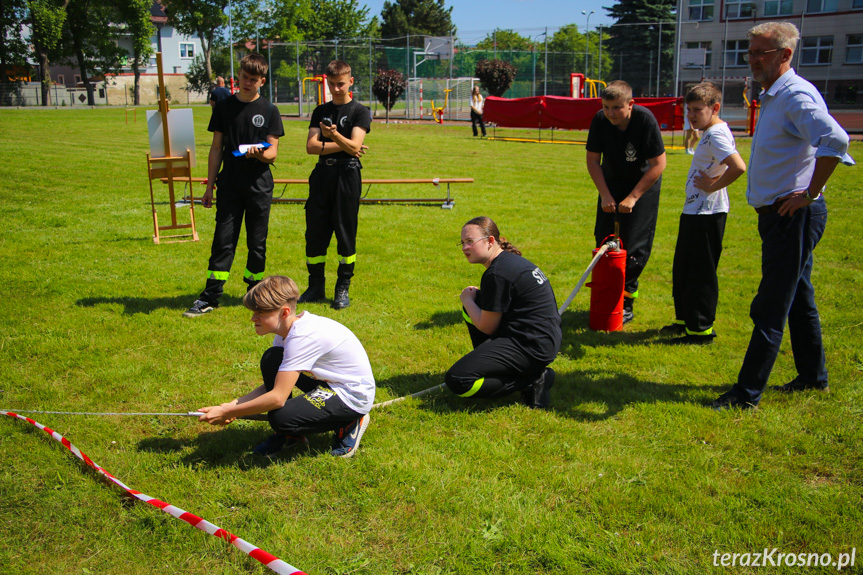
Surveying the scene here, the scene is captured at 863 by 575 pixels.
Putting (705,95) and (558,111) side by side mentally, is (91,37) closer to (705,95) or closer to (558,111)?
(558,111)

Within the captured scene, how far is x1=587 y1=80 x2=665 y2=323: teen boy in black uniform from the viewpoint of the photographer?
585 cm

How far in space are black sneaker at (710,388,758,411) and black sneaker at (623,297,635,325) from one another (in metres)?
1.90

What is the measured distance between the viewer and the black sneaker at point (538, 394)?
446 centimetres

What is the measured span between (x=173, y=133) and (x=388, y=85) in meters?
26.9

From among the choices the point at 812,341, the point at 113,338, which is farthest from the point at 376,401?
the point at 812,341

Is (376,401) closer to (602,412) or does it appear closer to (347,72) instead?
(602,412)

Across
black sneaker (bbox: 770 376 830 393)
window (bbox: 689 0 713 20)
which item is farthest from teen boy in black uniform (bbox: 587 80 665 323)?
window (bbox: 689 0 713 20)

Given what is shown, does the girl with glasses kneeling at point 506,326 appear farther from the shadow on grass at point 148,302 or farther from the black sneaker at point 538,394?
the shadow on grass at point 148,302

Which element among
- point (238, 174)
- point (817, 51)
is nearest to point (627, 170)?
point (238, 174)

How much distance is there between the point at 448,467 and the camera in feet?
12.2

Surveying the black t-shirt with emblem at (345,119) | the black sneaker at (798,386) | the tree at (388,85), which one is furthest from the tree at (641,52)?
the black sneaker at (798,386)

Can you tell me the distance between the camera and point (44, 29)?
177ft

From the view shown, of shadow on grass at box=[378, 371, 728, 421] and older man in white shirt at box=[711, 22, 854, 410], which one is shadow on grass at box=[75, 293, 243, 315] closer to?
shadow on grass at box=[378, 371, 728, 421]

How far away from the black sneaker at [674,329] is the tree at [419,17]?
95.5 m
